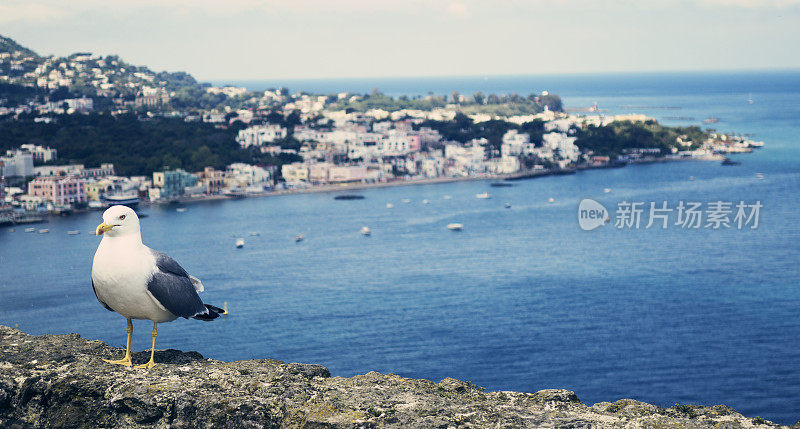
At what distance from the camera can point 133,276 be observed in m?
2.50

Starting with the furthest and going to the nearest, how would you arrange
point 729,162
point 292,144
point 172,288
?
point 292,144 → point 729,162 → point 172,288

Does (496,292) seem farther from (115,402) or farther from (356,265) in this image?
(115,402)

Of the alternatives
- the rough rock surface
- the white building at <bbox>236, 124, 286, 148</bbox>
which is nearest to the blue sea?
the rough rock surface

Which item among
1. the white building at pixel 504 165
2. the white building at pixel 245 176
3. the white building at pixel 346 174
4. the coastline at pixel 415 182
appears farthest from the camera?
the white building at pixel 504 165

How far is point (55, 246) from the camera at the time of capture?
73.4ft

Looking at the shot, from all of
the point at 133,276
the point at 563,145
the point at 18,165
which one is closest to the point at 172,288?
the point at 133,276

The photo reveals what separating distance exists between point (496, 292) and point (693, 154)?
29029 mm

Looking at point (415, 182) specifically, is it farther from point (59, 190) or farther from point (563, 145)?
point (59, 190)

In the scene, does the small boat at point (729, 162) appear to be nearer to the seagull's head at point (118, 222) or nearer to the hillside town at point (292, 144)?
the hillside town at point (292, 144)

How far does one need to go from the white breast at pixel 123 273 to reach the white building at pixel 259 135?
37.5 meters

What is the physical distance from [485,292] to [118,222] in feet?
47.6

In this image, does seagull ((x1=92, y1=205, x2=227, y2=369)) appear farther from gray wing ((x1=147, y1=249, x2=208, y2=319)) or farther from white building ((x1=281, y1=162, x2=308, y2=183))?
white building ((x1=281, y1=162, x2=308, y2=183))

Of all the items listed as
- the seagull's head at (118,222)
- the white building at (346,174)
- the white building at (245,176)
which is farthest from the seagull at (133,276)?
the white building at (346,174)

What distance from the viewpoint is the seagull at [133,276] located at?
2.48m
